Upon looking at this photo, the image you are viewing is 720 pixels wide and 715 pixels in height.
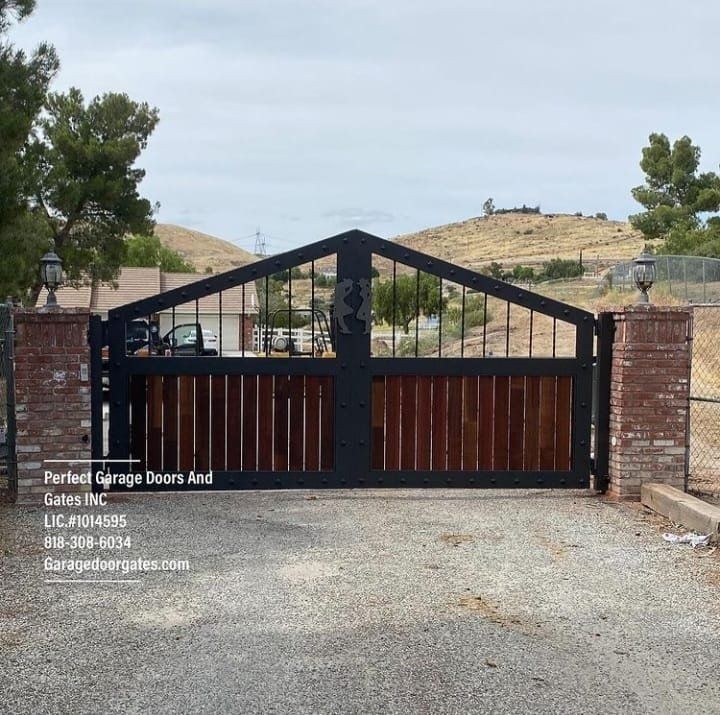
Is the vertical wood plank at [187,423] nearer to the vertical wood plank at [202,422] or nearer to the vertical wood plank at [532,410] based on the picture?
the vertical wood plank at [202,422]

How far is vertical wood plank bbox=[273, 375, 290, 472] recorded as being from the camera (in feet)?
26.3

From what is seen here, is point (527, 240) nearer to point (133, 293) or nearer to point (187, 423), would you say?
point (133, 293)

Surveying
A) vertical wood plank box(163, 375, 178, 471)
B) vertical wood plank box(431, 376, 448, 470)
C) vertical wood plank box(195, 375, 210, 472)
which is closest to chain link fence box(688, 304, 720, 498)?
vertical wood plank box(431, 376, 448, 470)

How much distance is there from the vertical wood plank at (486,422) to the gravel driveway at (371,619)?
2.76 ft

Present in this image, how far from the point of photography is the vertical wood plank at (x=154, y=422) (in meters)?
7.93

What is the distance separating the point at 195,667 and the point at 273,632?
578mm

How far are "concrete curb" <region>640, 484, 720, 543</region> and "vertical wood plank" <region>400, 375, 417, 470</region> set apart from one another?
2.19m

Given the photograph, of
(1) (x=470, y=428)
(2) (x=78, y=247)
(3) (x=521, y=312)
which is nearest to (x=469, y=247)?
(3) (x=521, y=312)

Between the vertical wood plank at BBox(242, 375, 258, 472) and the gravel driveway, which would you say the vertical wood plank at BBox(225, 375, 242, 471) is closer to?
the vertical wood plank at BBox(242, 375, 258, 472)

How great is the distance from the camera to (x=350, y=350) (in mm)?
8023

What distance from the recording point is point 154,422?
26.1 ft

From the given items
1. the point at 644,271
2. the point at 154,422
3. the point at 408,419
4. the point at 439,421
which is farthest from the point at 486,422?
the point at 154,422

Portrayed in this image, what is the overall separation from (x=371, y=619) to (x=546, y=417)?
3.87 m

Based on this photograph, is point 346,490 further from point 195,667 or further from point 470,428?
point 195,667
